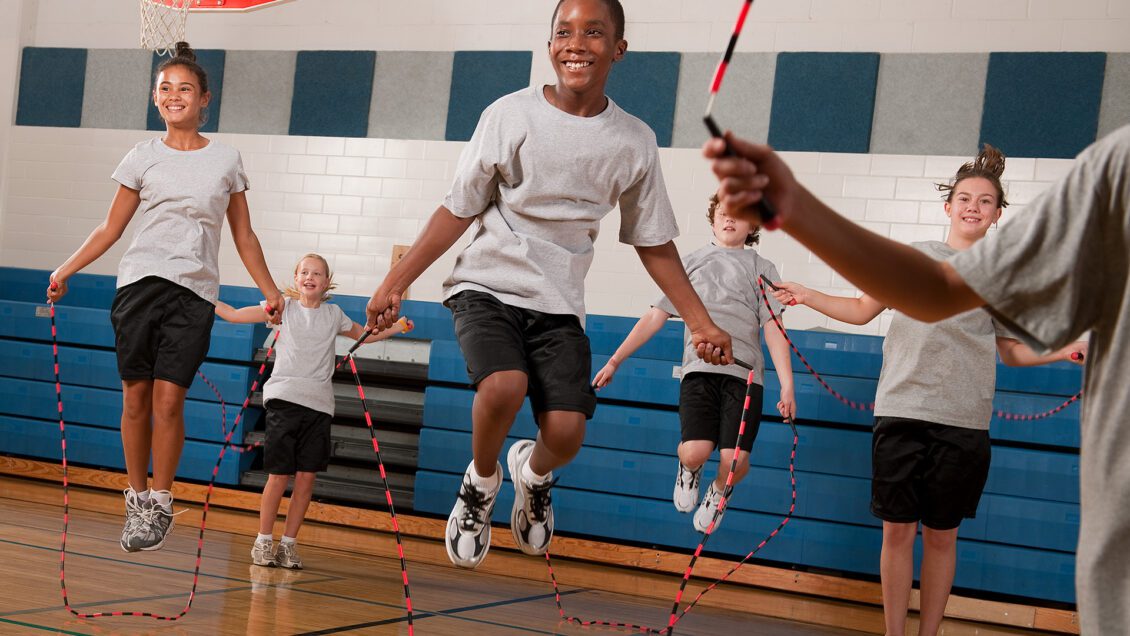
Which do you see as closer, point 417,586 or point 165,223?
point 165,223

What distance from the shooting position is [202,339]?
12.6 feet

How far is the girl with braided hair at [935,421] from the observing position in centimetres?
344

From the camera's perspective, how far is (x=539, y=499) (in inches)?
132

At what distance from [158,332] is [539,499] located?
4.95 feet

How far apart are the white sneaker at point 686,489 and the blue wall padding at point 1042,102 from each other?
2878 millimetres

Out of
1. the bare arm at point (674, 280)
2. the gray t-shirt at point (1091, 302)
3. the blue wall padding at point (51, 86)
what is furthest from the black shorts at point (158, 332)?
the blue wall padding at point (51, 86)

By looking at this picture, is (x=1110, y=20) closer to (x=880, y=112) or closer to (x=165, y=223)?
(x=880, y=112)

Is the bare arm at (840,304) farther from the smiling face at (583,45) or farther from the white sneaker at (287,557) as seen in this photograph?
the white sneaker at (287,557)

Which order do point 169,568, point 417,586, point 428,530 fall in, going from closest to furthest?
point 169,568 < point 417,586 < point 428,530

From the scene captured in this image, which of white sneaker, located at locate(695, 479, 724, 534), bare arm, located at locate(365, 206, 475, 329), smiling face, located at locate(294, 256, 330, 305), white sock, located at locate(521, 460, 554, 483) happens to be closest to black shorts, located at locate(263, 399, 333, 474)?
smiling face, located at locate(294, 256, 330, 305)

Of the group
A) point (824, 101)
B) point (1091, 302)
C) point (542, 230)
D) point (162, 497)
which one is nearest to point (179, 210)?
point (162, 497)

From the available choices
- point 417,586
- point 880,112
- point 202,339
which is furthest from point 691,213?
point 202,339

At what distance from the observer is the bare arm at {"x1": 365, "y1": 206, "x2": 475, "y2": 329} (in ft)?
9.59

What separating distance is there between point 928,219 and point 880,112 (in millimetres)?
720
